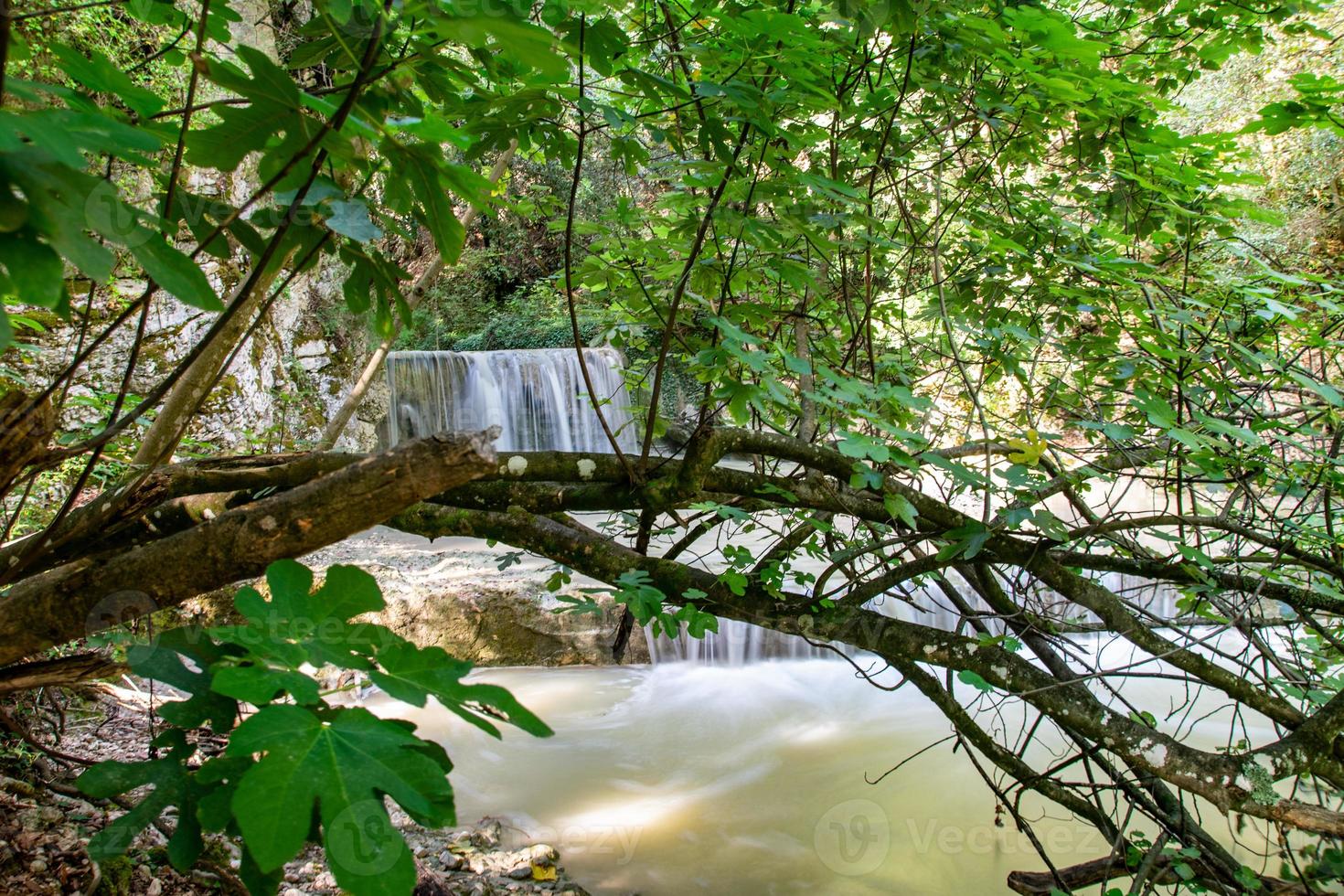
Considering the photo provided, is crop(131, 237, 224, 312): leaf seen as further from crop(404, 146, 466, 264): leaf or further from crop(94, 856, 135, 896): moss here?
crop(94, 856, 135, 896): moss

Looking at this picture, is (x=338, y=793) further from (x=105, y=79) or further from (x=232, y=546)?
(x=105, y=79)

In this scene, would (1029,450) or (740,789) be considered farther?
(740,789)

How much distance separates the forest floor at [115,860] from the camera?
194 centimetres

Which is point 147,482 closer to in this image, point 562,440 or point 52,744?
point 52,744

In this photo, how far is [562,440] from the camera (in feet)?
37.6

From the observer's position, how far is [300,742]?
2.34 ft

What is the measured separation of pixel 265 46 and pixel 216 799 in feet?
19.4

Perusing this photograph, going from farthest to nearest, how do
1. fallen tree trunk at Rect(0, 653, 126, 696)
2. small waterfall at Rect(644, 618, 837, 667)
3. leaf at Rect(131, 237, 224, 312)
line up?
small waterfall at Rect(644, 618, 837, 667) < fallen tree trunk at Rect(0, 653, 126, 696) < leaf at Rect(131, 237, 224, 312)

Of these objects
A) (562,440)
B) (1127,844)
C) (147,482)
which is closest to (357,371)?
(562,440)

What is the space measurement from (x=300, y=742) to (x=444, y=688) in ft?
0.45
